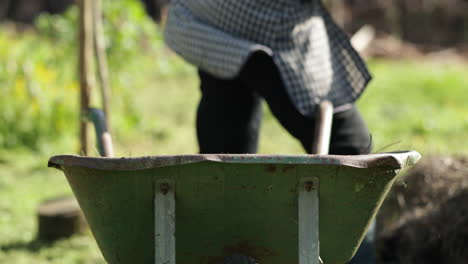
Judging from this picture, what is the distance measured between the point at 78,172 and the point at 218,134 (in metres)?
0.73

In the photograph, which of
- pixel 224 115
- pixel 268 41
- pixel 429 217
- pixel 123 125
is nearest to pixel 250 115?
pixel 224 115

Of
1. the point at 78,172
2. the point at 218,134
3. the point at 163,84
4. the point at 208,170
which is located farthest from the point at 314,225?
the point at 163,84

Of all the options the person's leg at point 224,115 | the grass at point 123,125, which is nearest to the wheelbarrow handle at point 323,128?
the person's leg at point 224,115

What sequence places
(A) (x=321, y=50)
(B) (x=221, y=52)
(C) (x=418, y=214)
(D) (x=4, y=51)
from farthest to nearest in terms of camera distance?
(D) (x=4, y=51), (C) (x=418, y=214), (A) (x=321, y=50), (B) (x=221, y=52)

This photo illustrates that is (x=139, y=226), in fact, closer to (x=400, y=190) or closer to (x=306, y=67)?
(x=306, y=67)

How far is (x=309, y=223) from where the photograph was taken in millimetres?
1875

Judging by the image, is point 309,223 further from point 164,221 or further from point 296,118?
point 296,118

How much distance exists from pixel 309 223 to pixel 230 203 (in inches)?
7.6

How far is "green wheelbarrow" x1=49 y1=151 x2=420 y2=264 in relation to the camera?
1824mm

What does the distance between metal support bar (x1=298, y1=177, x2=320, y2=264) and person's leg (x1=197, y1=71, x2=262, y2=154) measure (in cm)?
73

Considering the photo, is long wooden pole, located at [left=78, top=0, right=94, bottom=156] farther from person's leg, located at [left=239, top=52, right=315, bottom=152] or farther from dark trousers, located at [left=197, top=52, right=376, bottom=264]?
person's leg, located at [left=239, top=52, right=315, bottom=152]

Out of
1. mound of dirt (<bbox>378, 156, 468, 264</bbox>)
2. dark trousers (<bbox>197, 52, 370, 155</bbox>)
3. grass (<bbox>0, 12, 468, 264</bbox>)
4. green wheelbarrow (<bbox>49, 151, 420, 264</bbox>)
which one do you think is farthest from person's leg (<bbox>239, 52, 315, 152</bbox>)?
grass (<bbox>0, 12, 468, 264</bbox>)

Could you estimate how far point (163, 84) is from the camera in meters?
8.96

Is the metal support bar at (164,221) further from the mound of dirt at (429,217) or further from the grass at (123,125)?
the grass at (123,125)
